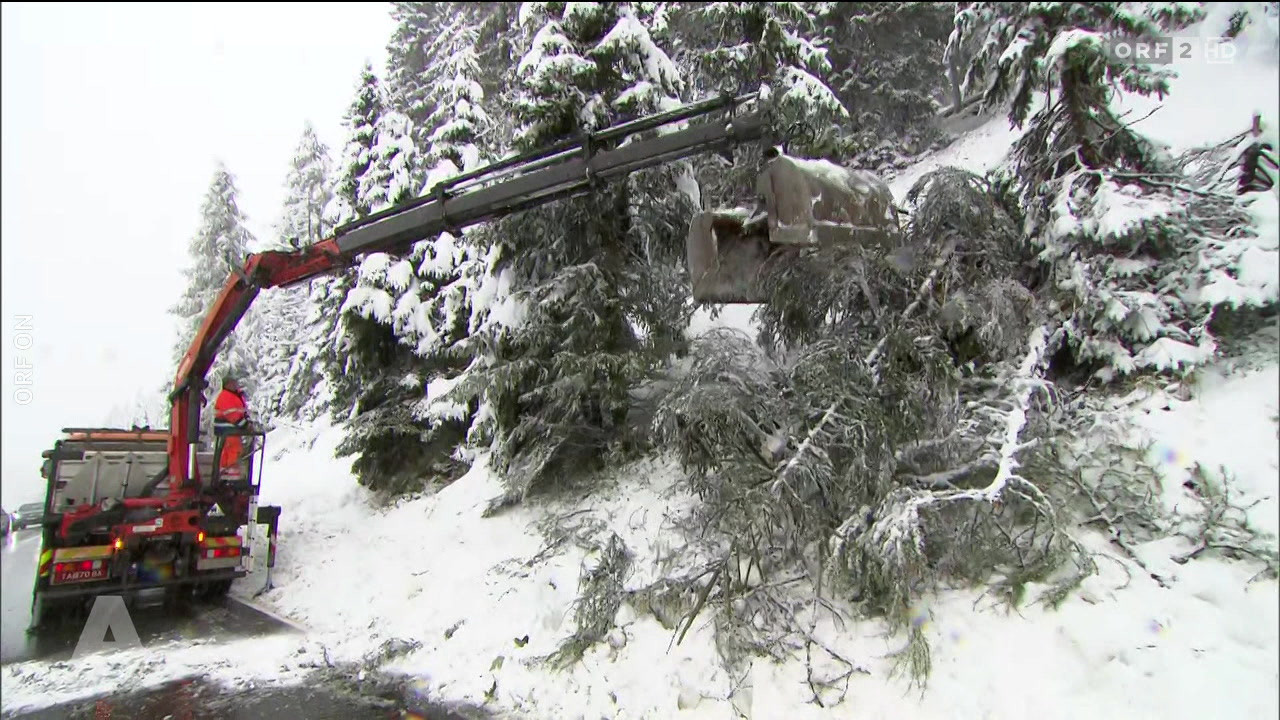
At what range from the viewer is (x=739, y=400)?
18.9ft

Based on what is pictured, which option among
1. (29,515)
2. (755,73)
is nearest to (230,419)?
(29,515)

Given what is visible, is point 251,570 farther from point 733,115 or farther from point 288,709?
point 733,115

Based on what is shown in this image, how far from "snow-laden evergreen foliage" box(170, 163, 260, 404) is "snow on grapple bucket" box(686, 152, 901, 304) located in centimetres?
2143

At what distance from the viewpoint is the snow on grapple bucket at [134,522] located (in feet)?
26.3

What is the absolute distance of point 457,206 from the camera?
712cm

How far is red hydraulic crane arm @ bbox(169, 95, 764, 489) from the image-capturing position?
598 cm

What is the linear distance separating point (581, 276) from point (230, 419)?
5036 millimetres

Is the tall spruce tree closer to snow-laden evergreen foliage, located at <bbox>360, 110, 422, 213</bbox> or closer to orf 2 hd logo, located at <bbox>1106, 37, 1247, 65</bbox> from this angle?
snow-laden evergreen foliage, located at <bbox>360, 110, 422, 213</bbox>

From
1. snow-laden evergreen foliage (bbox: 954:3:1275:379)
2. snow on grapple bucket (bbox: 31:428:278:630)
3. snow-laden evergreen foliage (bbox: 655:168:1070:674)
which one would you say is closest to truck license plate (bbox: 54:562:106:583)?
snow on grapple bucket (bbox: 31:428:278:630)

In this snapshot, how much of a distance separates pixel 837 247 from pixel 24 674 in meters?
8.15

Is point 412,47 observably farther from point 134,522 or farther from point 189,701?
point 189,701

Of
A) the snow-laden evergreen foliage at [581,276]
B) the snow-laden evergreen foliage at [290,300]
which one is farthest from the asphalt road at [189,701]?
the snow-laden evergreen foliage at [290,300]

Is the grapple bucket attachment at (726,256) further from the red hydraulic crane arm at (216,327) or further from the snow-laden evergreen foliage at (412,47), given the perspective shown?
the snow-laden evergreen foliage at (412,47)

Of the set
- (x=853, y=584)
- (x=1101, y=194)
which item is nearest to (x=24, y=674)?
(x=853, y=584)
